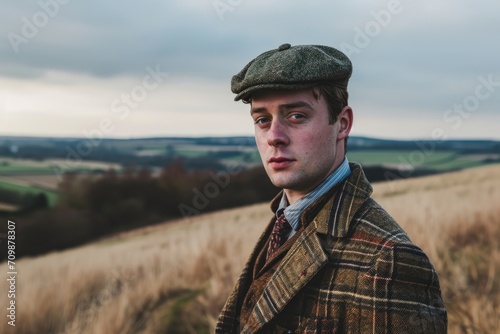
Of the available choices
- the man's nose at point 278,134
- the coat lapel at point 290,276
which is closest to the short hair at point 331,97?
the man's nose at point 278,134

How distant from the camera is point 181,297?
24.3 feet

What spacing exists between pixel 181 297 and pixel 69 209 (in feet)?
50.1

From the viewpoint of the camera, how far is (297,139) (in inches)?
110

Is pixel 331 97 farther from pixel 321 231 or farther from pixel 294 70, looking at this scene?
pixel 321 231

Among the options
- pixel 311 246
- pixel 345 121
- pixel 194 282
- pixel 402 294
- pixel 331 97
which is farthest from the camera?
pixel 194 282

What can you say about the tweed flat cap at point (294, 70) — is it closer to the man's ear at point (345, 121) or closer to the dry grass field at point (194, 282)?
the man's ear at point (345, 121)

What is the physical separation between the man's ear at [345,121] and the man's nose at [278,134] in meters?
0.28

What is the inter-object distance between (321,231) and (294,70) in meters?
0.69

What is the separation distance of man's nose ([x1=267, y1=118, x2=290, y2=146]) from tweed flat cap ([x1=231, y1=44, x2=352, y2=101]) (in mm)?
154

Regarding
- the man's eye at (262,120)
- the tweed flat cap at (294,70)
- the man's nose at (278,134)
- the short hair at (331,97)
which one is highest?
the tweed flat cap at (294,70)

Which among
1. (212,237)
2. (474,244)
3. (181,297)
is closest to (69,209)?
(212,237)

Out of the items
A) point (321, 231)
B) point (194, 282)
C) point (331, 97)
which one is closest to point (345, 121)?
point (331, 97)

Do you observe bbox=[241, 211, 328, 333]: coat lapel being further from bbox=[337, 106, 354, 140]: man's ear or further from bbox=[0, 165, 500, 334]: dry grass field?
bbox=[0, 165, 500, 334]: dry grass field

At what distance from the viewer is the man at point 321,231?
255 centimetres
